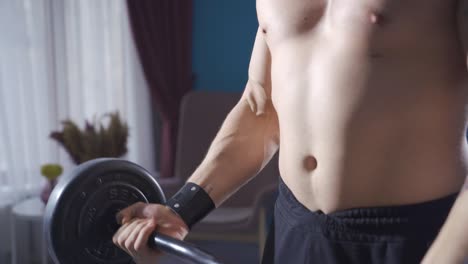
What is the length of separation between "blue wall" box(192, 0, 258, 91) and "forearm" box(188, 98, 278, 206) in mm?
2117

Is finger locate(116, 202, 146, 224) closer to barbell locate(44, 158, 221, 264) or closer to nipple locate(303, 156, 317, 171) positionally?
barbell locate(44, 158, 221, 264)

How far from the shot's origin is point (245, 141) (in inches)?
39.4

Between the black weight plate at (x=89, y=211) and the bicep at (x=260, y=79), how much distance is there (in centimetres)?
27

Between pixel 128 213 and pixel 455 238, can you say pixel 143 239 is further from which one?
pixel 455 238

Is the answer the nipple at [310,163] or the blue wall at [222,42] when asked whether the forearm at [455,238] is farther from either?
the blue wall at [222,42]

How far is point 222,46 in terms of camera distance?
124 inches

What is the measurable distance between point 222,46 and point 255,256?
1.28 meters

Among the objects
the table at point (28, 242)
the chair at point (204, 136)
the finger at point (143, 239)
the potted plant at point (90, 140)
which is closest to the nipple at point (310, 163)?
the finger at point (143, 239)

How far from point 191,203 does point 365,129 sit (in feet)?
1.15

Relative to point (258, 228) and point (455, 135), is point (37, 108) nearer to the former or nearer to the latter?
point (258, 228)

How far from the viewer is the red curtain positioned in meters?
3.00

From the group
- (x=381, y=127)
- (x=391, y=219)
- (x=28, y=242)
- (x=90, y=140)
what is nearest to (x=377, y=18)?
(x=381, y=127)

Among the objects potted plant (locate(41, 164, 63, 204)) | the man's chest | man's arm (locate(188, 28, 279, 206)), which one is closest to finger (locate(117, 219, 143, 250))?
man's arm (locate(188, 28, 279, 206))

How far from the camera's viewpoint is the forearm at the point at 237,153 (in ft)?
3.19
